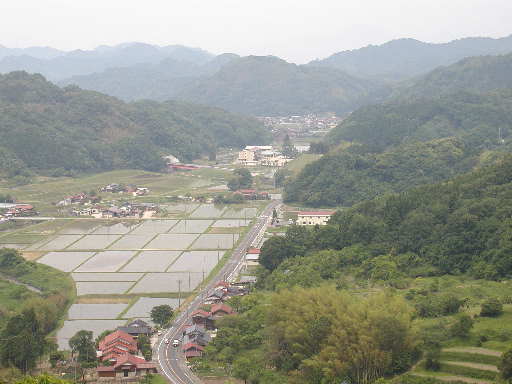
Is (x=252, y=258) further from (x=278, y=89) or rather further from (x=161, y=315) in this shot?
(x=278, y=89)

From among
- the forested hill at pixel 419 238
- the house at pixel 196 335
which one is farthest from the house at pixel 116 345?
the forested hill at pixel 419 238

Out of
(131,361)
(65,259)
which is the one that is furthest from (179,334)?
(65,259)

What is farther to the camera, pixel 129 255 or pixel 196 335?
pixel 129 255

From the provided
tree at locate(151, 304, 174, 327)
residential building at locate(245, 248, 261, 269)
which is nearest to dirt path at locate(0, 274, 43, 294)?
tree at locate(151, 304, 174, 327)

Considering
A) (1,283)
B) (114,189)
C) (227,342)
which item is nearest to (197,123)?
(114,189)

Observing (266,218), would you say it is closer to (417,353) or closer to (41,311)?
(41,311)

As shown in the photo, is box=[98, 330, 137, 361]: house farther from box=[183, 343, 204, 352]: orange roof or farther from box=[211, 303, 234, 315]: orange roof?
box=[211, 303, 234, 315]: orange roof

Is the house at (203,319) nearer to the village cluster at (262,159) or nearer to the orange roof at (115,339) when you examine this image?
the orange roof at (115,339)
